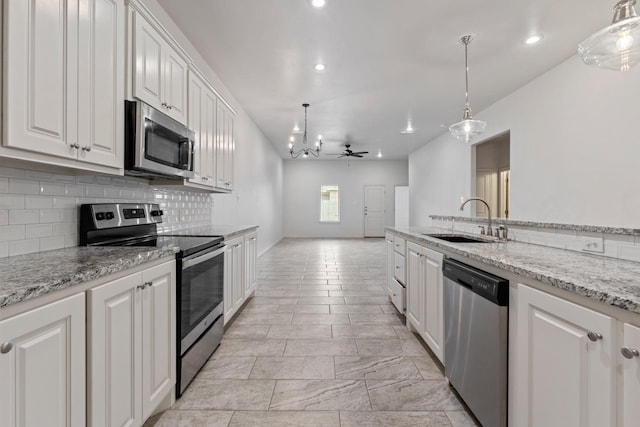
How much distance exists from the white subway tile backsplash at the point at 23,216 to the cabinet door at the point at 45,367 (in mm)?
754

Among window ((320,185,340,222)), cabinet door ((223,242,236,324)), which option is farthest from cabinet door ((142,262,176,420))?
window ((320,185,340,222))

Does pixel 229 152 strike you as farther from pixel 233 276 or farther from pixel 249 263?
pixel 233 276

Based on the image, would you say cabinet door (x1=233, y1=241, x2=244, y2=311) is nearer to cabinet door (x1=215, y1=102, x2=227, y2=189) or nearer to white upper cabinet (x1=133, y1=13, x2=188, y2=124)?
cabinet door (x1=215, y1=102, x2=227, y2=189)

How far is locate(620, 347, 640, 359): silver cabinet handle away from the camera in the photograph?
0.81m

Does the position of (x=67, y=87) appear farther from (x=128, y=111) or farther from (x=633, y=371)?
(x=633, y=371)

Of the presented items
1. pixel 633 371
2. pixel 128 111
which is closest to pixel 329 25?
pixel 128 111

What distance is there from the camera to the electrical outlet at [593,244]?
1662mm

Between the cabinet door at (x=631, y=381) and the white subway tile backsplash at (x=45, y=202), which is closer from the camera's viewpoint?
the cabinet door at (x=631, y=381)

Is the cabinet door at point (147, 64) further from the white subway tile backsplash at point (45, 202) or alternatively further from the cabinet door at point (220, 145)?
the cabinet door at point (220, 145)

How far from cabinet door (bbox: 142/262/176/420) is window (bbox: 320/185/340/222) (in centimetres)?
968

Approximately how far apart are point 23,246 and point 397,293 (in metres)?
2.88

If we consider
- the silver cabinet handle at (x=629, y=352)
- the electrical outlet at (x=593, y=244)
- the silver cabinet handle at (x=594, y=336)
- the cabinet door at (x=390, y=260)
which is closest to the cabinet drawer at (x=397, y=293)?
the cabinet door at (x=390, y=260)

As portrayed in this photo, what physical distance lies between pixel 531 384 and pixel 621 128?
3052mm

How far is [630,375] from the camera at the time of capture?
830mm
